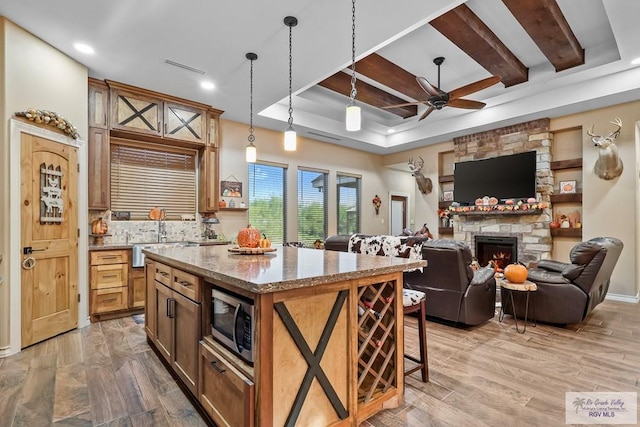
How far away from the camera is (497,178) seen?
6.15m

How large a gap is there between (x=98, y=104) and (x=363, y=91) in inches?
152

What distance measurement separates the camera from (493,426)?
1864 mm

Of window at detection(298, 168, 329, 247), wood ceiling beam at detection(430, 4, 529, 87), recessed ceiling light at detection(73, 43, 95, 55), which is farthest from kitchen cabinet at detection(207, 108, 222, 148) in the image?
wood ceiling beam at detection(430, 4, 529, 87)

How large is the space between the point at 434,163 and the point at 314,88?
3.40m

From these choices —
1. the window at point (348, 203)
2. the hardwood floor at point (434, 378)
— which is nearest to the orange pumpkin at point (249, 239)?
the hardwood floor at point (434, 378)

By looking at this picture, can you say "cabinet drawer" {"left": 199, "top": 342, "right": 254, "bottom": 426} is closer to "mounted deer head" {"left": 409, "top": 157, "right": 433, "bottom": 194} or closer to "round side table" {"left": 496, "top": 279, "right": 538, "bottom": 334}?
"round side table" {"left": 496, "top": 279, "right": 538, "bottom": 334}

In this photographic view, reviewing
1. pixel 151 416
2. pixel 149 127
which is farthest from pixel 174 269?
pixel 149 127

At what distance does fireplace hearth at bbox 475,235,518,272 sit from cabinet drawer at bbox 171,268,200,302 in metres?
5.44

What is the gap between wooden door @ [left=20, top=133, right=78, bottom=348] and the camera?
308 centimetres

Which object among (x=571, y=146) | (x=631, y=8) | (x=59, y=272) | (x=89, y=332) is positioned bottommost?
(x=89, y=332)

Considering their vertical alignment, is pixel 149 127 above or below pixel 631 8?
below

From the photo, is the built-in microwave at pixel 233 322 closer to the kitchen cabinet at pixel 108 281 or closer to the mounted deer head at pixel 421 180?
the kitchen cabinet at pixel 108 281

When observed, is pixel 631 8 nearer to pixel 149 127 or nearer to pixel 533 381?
pixel 533 381

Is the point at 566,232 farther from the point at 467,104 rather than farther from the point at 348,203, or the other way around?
the point at 348,203
